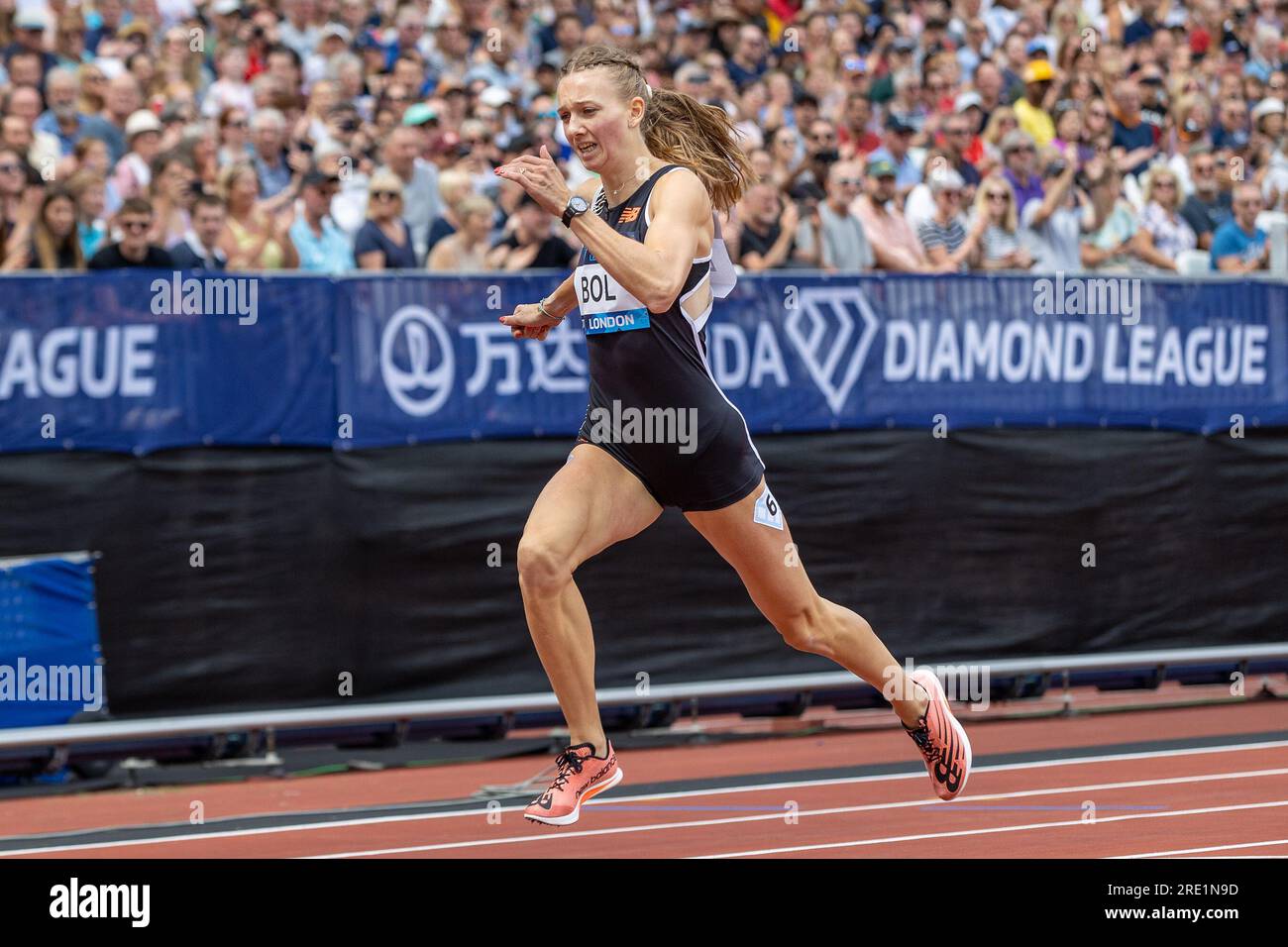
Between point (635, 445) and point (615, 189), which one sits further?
point (615, 189)

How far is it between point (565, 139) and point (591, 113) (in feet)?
15.5

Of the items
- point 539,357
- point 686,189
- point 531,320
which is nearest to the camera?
point 686,189

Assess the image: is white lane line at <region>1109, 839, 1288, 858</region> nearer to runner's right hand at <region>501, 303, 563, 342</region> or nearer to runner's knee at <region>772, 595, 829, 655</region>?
runner's knee at <region>772, 595, 829, 655</region>

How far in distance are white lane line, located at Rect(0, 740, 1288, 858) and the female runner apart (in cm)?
139

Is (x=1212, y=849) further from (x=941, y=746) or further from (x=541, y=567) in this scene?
(x=541, y=567)

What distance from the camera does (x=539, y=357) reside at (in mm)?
11602

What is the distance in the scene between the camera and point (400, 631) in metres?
11.2

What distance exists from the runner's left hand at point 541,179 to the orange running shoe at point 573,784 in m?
1.96

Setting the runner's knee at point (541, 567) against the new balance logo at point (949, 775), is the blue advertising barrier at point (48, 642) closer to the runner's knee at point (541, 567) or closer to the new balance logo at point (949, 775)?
the runner's knee at point (541, 567)

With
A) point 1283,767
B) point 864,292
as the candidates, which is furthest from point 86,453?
point 1283,767

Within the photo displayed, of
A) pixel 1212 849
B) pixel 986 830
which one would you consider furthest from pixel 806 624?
pixel 1212 849

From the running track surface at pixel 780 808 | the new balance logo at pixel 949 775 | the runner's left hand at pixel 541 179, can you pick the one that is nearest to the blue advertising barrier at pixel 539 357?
the running track surface at pixel 780 808
